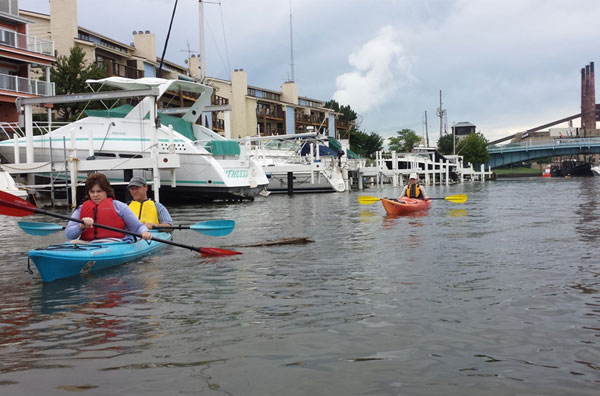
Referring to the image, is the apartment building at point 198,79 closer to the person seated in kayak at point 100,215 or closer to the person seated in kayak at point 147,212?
the person seated in kayak at point 147,212

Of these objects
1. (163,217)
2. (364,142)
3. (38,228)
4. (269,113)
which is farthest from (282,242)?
(364,142)

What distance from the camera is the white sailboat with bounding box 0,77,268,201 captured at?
995 inches

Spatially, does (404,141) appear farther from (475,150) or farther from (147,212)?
(147,212)

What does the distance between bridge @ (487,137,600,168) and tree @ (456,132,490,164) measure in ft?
9.10

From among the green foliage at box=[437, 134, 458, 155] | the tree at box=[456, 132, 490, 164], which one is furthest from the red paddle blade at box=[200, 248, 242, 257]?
the green foliage at box=[437, 134, 458, 155]

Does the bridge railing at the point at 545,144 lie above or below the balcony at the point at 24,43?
below

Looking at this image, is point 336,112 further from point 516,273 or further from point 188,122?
point 516,273

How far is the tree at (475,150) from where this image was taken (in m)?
98.6

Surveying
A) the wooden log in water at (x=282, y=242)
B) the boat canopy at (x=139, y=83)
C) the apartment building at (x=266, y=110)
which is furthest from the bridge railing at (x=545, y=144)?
the wooden log in water at (x=282, y=242)

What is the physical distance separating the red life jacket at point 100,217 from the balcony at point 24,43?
104 feet

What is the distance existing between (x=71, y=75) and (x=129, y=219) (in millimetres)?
32899

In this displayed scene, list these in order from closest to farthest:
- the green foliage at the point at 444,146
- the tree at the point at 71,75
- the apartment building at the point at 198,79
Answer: the tree at the point at 71,75, the apartment building at the point at 198,79, the green foliage at the point at 444,146

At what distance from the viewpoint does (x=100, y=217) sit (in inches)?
366

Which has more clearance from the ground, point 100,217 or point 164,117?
point 164,117
